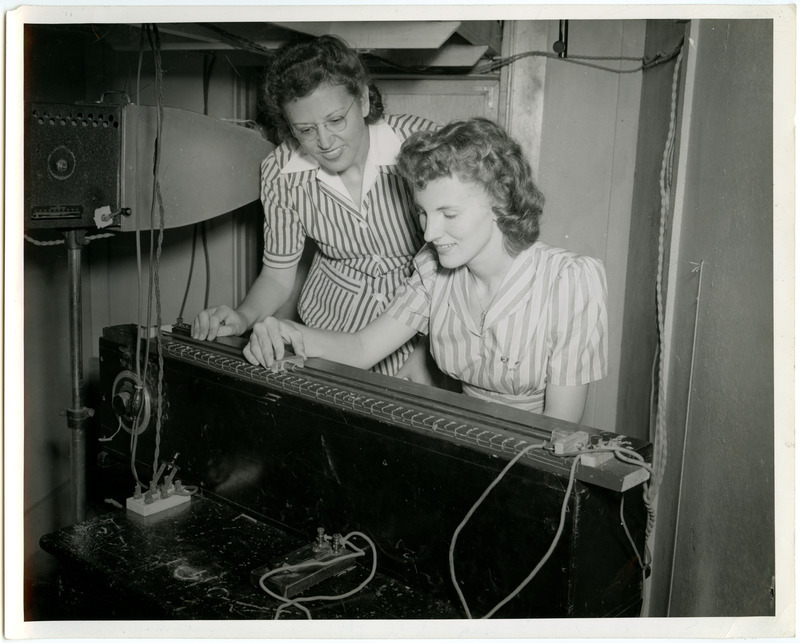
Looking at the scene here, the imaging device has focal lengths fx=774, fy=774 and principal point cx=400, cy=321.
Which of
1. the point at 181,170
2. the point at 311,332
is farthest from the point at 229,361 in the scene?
the point at 181,170

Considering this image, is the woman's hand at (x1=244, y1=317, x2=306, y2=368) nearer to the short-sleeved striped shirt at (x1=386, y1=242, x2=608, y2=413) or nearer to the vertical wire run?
the short-sleeved striped shirt at (x1=386, y1=242, x2=608, y2=413)

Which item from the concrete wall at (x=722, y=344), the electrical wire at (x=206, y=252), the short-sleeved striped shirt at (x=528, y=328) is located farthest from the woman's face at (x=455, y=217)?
the electrical wire at (x=206, y=252)

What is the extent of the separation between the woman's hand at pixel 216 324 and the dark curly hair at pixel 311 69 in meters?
0.53

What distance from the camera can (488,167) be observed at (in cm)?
155

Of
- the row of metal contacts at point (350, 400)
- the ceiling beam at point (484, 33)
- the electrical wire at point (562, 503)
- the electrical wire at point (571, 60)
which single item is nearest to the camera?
the electrical wire at point (562, 503)

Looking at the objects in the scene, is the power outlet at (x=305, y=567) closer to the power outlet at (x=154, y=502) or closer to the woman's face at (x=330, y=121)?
the power outlet at (x=154, y=502)

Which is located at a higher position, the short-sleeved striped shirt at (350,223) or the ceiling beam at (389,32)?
the ceiling beam at (389,32)

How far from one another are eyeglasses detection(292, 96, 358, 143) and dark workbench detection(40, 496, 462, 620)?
2.91 ft

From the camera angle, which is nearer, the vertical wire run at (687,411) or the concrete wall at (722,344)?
the concrete wall at (722,344)

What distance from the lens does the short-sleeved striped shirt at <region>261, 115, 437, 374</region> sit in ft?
6.79

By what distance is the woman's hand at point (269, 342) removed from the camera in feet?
4.90

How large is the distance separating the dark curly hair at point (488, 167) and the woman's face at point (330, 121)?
306 mm

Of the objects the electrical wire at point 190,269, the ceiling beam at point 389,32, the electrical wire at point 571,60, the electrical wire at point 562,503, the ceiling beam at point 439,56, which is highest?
the electrical wire at point 571,60

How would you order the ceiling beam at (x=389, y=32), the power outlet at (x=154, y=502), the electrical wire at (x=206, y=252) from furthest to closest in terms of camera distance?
the electrical wire at (x=206, y=252) → the ceiling beam at (x=389, y=32) → the power outlet at (x=154, y=502)
